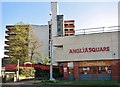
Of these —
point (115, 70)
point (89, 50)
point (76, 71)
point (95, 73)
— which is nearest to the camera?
point (115, 70)

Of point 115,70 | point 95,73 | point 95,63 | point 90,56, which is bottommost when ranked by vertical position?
point 95,73

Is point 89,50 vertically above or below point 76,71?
above

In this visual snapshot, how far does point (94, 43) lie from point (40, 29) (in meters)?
71.2

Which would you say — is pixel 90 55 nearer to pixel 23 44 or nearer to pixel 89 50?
pixel 89 50

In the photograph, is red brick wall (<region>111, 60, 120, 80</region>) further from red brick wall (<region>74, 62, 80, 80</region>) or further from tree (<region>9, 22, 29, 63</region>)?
tree (<region>9, 22, 29, 63</region>)

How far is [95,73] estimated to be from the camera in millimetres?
42531

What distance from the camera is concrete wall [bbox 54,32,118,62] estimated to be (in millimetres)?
40969

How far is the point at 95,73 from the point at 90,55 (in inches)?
A: 104

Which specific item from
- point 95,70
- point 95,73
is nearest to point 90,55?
point 95,70

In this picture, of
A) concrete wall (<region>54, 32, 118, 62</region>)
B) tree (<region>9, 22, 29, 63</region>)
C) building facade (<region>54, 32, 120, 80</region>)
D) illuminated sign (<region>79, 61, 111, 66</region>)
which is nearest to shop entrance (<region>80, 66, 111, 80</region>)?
building facade (<region>54, 32, 120, 80</region>)

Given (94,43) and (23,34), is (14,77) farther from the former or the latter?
(23,34)

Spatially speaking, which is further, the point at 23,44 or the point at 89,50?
the point at 23,44

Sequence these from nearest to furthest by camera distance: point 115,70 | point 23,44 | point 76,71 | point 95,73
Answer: point 115,70 → point 95,73 → point 76,71 → point 23,44

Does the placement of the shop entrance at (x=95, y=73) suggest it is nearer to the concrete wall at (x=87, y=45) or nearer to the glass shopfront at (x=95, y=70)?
the glass shopfront at (x=95, y=70)
